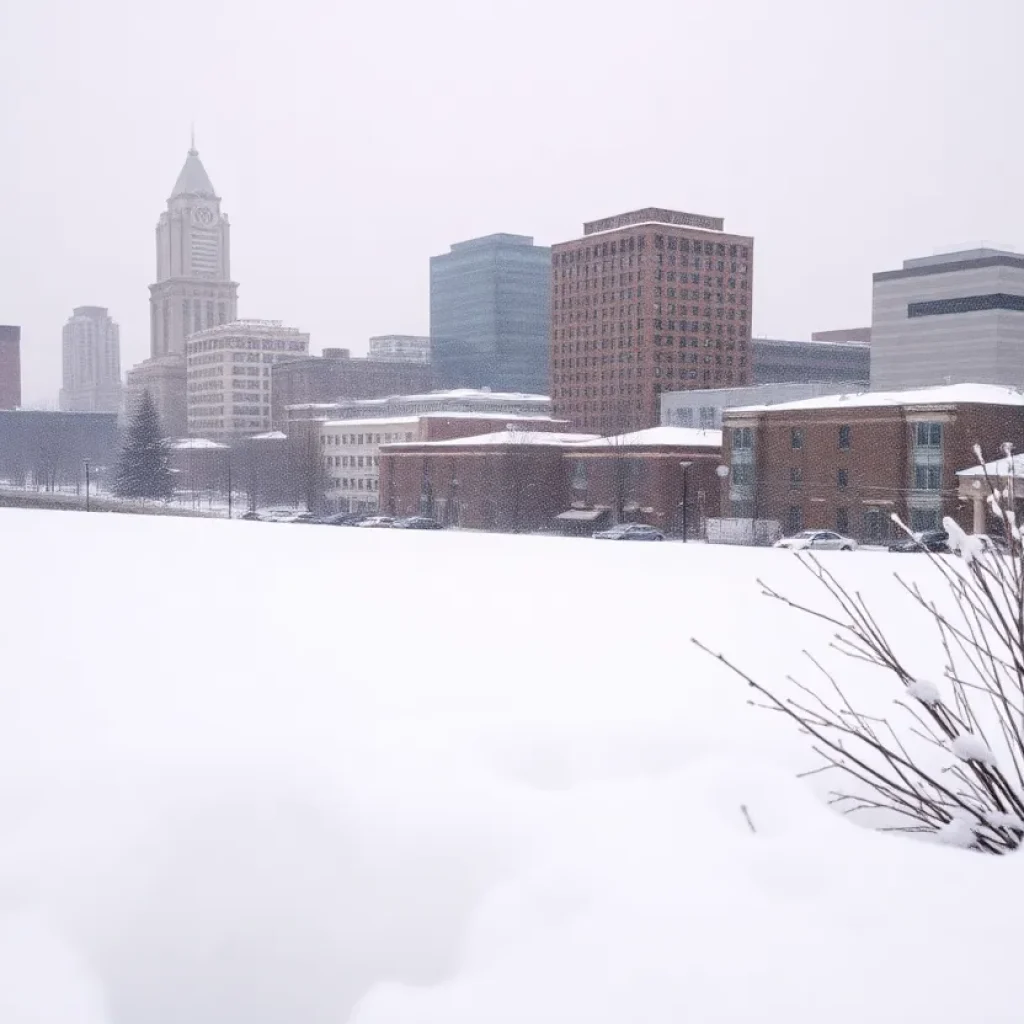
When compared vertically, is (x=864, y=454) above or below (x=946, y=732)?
above

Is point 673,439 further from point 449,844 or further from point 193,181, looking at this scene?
point 193,181

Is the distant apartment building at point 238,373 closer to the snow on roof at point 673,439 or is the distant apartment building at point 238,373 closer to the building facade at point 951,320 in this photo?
the building facade at point 951,320

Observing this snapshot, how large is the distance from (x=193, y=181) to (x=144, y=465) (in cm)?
14295

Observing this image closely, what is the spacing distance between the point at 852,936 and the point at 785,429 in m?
40.7

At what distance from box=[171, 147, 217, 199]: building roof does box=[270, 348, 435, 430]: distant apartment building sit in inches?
3227

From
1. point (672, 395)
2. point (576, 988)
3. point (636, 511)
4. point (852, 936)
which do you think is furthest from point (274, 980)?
point (672, 395)

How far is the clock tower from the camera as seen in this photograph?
601 feet

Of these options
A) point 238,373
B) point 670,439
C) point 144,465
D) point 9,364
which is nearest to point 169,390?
point 238,373

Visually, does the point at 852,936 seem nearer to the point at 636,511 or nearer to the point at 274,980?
the point at 274,980

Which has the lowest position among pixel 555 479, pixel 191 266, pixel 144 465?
pixel 555 479

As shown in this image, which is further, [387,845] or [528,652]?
[528,652]

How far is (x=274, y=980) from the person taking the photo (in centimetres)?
278

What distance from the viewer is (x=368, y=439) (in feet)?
224

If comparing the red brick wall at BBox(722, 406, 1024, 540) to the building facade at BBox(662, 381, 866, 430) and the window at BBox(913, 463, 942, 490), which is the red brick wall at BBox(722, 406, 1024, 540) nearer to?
the window at BBox(913, 463, 942, 490)
